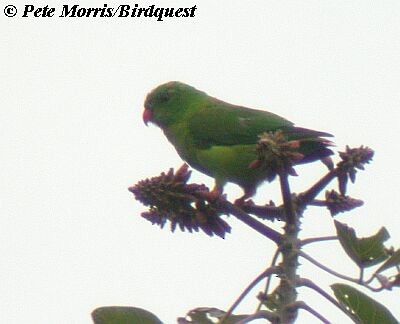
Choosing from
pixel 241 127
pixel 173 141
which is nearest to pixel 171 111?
pixel 173 141

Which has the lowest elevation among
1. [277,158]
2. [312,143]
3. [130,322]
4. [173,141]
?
[130,322]

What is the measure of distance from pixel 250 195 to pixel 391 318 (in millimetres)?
2518

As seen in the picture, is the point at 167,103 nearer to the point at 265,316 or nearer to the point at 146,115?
the point at 146,115

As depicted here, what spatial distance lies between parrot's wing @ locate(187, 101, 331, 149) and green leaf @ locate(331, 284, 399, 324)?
246cm

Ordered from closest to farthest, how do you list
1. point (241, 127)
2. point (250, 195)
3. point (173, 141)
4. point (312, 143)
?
1. point (312, 143)
2. point (250, 195)
3. point (241, 127)
4. point (173, 141)

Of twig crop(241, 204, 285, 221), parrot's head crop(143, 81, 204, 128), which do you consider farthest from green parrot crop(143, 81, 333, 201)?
twig crop(241, 204, 285, 221)

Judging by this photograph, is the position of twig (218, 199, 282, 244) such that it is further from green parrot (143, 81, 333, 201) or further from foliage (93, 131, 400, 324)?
green parrot (143, 81, 333, 201)

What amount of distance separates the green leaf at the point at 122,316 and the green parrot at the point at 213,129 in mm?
1873

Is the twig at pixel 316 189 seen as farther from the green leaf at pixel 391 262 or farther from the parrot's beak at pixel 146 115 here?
the parrot's beak at pixel 146 115

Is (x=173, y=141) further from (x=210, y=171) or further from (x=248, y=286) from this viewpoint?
(x=248, y=286)

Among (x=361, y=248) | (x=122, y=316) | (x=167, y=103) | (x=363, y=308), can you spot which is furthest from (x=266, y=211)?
(x=167, y=103)

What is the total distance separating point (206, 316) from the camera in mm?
1833

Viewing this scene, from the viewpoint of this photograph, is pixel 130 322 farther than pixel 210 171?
No

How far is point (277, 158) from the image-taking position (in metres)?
1.60
